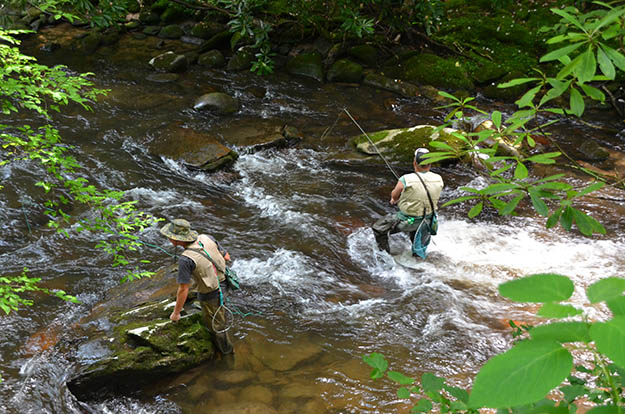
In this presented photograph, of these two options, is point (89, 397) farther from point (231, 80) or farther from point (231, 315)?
point (231, 80)

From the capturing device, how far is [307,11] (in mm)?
15422

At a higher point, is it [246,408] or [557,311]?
[557,311]

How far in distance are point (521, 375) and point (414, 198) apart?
6144 mm

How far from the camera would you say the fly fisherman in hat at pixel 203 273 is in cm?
523

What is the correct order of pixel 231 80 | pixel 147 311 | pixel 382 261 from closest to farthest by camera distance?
pixel 147 311 → pixel 382 261 → pixel 231 80

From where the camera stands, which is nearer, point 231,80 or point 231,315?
point 231,315

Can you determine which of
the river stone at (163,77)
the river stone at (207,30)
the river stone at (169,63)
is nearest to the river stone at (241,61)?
the river stone at (169,63)

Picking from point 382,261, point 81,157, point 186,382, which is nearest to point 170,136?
point 81,157

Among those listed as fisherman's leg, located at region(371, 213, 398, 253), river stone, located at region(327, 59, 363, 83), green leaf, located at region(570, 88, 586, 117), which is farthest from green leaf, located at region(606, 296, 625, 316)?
river stone, located at region(327, 59, 363, 83)

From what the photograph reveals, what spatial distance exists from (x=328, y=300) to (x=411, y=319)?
1155 mm

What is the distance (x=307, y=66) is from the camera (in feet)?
51.4

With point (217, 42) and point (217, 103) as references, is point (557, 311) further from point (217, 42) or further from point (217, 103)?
point (217, 42)

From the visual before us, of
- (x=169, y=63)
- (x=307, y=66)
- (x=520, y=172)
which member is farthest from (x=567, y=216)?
(x=169, y=63)

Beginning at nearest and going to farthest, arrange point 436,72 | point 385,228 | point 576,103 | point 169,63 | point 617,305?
1. point 617,305
2. point 576,103
3. point 385,228
4. point 436,72
5. point 169,63
